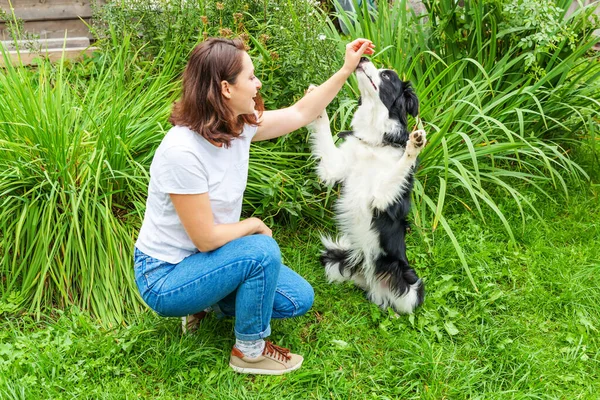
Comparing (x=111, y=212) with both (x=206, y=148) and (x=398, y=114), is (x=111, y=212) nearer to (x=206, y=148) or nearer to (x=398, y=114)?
(x=206, y=148)

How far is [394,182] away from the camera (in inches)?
105

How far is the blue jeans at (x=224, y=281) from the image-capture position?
2.26 metres

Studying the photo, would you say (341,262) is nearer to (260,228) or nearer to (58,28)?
(260,228)

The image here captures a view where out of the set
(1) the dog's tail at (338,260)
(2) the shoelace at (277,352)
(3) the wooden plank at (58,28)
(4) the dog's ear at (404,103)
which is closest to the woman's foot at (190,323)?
(2) the shoelace at (277,352)

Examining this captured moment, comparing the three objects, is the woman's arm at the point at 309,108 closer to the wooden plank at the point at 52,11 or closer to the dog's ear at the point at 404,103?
the dog's ear at the point at 404,103

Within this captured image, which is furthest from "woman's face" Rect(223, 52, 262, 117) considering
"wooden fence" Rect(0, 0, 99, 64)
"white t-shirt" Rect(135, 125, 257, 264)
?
"wooden fence" Rect(0, 0, 99, 64)

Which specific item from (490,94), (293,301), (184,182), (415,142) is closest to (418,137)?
(415,142)

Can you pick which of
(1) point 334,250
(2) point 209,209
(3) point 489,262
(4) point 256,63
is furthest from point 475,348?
(4) point 256,63

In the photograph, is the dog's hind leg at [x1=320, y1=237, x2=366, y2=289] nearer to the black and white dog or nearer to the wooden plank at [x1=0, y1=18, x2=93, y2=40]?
the black and white dog

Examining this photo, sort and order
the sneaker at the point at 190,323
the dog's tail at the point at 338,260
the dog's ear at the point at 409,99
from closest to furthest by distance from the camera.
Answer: the sneaker at the point at 190,323 → the dog's ear at the point at 409,99 → the dog's tail at the point at 338,260

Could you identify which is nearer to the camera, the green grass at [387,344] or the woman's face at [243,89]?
the woman's face at [243,89]

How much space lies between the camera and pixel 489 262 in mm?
3225

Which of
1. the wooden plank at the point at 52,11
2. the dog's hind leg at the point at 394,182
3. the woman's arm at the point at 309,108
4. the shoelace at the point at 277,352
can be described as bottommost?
the shoelace at the point at 277,352

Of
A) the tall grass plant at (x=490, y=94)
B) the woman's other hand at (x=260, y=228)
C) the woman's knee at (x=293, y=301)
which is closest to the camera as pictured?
the woman's other hand at (x=260, y=228)
